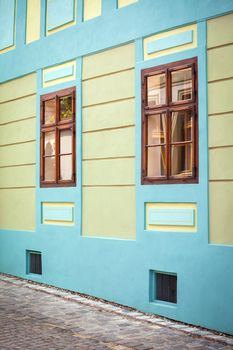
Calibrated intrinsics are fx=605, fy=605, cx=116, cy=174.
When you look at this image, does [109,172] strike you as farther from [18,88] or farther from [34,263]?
[18,88]

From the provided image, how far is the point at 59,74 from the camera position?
10.4m

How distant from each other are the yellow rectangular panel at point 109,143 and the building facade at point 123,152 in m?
0.02

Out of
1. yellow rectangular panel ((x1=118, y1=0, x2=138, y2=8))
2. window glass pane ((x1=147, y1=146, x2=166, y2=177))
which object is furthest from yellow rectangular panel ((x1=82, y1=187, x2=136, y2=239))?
yellow rectangular panel ((x1=118, y1=0, x2=138, y2=8))

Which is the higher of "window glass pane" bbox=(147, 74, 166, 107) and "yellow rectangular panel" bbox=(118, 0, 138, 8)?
"yellow rectangular panel" bbox=(118, 0, 138, 8)

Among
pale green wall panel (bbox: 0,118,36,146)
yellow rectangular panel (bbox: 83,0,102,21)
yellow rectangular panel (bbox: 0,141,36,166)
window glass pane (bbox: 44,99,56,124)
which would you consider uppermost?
yellow rectangular panel (bbox: 83,0,102,21)

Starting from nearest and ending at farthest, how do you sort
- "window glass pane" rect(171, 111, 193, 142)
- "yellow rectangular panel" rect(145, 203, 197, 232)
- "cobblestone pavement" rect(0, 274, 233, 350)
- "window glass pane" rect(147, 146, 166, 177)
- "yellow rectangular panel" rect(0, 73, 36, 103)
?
"cobblestone pavement" rect(0, 274, 233, 350), "yellow rectangular panel" rect(145, 203, 197, 232), "window glass pane" rect(171, 111, 193, 142), "window glass pane" rect(147, 146, 166, 177), "yellow rectangular panel" rect(0, 73, 36, 103)

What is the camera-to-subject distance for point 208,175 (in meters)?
7.63

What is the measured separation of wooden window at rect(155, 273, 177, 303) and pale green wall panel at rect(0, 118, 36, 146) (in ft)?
13.1

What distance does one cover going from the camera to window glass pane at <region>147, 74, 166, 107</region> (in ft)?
27.6

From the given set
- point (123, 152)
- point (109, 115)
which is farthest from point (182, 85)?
point (109, 115)

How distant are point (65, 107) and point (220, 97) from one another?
3.54 metres

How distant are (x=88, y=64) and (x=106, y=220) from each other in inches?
100

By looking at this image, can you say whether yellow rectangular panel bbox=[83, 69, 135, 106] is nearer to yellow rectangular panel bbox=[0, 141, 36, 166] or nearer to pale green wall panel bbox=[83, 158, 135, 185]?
pale green wall panel bbox=[83, 158, 135, 185]

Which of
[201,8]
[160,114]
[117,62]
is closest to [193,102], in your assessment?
[160,114]
